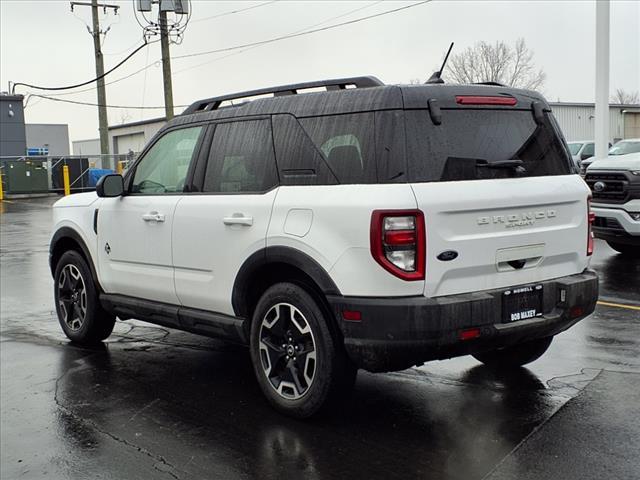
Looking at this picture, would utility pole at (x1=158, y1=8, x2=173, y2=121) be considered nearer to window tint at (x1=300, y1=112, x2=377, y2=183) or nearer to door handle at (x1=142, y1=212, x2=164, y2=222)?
door handle at (x1=142, y1=212, x2=164, y2=222)

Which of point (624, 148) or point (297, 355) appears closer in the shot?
point (297, 355)

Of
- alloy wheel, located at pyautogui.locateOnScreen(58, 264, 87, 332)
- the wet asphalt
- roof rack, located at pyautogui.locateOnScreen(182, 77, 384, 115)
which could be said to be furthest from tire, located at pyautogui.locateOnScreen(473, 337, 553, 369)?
alloy wheel, located at pyautogui.locateOnScreen(58, 264, 87, 332)

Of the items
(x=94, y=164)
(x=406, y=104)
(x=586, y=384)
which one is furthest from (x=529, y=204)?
(x=94, y=164)

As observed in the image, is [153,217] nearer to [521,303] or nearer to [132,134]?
[521,303]

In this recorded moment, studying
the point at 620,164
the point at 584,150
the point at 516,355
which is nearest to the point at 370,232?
the point at 516,355

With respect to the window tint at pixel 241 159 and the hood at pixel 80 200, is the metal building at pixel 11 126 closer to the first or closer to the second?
the hood at pixel 80 200

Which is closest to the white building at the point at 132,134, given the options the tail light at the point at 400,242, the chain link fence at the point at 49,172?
the chain link fence at the point at 49,172

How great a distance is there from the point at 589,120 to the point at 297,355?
148 feet

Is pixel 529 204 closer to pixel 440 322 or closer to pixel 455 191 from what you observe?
pixel 455 191

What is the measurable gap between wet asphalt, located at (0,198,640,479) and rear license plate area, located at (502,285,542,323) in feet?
2.19

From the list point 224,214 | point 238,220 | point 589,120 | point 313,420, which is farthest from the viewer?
point 589,120

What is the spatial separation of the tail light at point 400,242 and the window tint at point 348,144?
300 mm

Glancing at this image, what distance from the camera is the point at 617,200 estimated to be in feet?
33.6

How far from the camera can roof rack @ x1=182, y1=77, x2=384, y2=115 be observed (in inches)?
180
